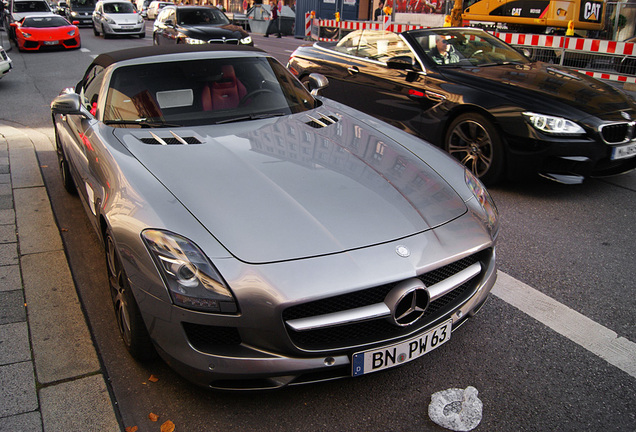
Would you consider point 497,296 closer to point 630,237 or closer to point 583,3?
point 630,237

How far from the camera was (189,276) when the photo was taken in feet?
7.73

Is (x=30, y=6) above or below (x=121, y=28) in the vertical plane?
above

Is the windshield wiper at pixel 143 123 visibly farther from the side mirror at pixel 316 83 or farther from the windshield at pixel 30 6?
the windshield at pixel 30 6

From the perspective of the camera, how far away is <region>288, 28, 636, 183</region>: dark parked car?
502 cm

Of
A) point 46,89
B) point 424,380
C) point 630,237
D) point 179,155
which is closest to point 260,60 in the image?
point 179,155

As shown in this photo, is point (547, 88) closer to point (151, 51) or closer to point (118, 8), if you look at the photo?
point (151, 51)

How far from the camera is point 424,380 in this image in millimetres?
2766

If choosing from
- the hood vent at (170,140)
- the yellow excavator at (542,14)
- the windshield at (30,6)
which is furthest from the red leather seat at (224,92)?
the windshield at (30,6)

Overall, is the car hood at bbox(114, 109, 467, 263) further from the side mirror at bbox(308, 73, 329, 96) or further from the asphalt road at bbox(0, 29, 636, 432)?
the side mirror at bbox(308, 73, 329, 96)

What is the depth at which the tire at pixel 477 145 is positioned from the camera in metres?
5.33

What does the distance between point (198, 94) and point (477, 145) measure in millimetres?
2874

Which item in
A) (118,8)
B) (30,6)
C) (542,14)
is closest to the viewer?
(542,14)

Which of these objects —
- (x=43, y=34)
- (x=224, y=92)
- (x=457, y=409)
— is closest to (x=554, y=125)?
(x=224, y=92)

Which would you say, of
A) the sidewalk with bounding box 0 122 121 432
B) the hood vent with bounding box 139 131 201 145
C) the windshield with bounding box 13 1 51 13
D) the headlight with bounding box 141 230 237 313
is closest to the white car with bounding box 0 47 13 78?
the sidewalk with bounding box 0 122 121 432
